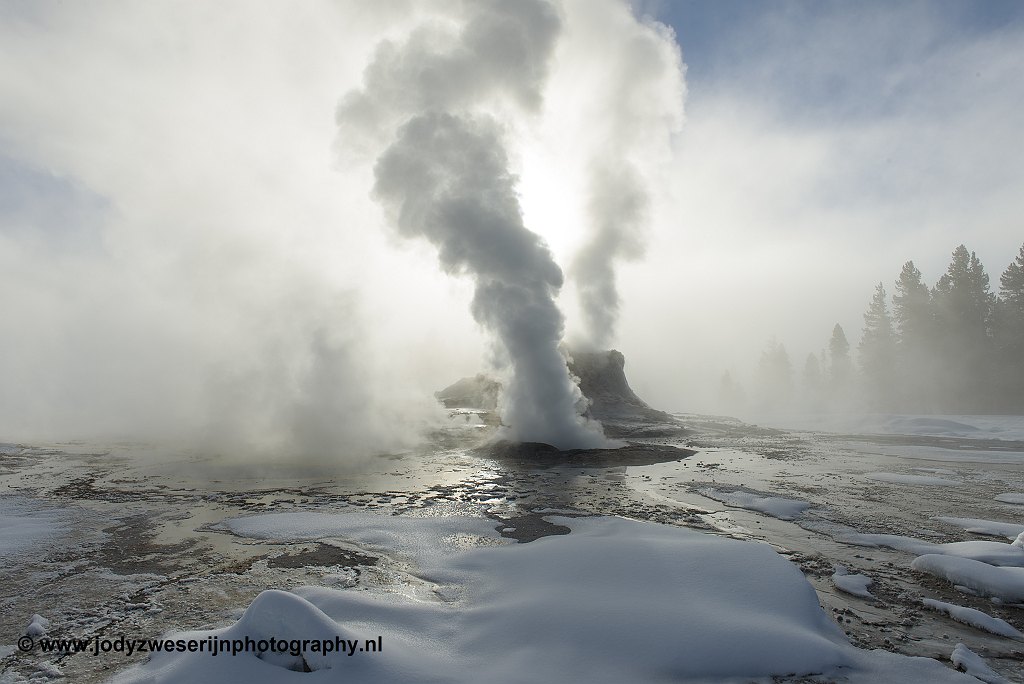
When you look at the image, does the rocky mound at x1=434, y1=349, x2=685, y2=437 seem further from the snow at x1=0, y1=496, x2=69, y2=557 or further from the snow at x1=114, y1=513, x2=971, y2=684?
the snow at x1=0, y1=496, x2=69, y2=557

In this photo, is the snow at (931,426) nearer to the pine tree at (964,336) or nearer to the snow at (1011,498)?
the pine tree at (964,336)

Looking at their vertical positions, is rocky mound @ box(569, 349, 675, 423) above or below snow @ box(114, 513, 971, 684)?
above

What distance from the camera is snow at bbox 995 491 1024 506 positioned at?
11830 millimetres

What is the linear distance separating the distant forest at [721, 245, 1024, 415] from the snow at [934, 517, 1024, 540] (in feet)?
131

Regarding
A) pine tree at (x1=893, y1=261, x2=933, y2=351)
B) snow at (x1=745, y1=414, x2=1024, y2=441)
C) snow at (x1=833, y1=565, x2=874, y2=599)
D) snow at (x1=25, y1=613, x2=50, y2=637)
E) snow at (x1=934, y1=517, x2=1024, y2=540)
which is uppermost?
pine tree at (x1=893, y1=261, x2=933, y2=351)

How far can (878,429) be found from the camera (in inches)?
1254

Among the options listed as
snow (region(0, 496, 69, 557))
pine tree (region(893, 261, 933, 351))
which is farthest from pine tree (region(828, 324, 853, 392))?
snow (region(0, 496, 69, 557))

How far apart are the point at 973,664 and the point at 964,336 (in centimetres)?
4884

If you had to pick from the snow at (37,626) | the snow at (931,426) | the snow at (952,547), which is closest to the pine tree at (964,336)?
the snow at (931,426)

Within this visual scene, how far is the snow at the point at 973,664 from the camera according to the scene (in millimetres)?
4707

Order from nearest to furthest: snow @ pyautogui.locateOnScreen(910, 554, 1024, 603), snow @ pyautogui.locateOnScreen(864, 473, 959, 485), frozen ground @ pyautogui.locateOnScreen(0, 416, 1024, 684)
→ frozen ground @ pyautogui.locateOnScreen(0, 416, 1024, 684) < snow @ pyautogui.locateOnScreen(910, 554, 1024, 603) < snow @ pyautogui.locateOnScreen(864, 473, 959, 485)

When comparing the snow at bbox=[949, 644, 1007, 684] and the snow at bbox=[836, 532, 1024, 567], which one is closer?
the snow at bbox=[949, 644, 1007, 684]

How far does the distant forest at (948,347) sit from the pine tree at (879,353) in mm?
81

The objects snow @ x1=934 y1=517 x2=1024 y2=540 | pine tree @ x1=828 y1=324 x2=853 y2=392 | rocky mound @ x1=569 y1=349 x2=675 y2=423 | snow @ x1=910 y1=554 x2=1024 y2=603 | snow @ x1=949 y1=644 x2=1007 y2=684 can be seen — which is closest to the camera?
snow @ x1=949 y1=644 x2=1007 y2=684
